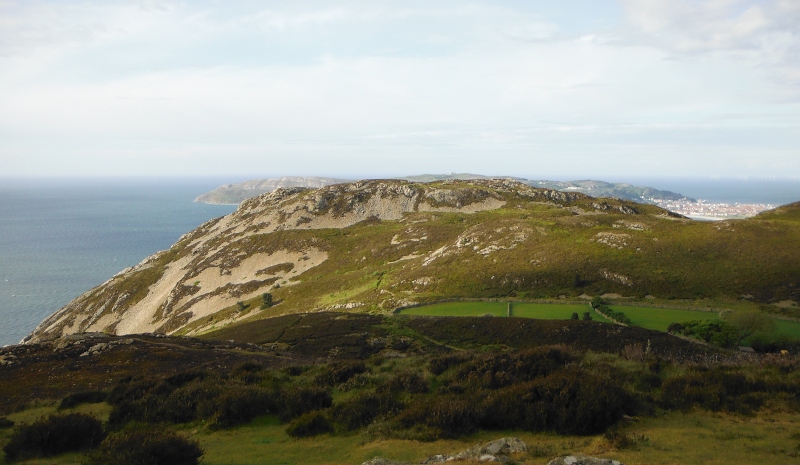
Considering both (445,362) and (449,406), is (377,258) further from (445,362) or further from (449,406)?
(449,406)

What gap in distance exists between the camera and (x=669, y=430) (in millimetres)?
10867

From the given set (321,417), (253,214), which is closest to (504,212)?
(253,214)

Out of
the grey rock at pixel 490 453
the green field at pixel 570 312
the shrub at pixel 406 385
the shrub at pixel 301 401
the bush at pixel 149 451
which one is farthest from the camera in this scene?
the green field at pixel 570 312

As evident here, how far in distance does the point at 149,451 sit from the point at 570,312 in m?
36.5

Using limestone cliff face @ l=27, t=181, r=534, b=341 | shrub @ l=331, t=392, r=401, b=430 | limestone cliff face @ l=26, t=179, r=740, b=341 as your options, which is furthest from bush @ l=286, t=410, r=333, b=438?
limestone cliff face @ l=27, t=181, r=534, b=341

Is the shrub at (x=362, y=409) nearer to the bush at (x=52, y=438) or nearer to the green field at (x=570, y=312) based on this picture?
the bush at (x=52, y=438)

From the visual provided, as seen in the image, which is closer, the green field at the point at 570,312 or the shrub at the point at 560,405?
the shrub at the point at 560,405

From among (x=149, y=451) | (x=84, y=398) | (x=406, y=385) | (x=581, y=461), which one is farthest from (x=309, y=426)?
(x=84, y=398)

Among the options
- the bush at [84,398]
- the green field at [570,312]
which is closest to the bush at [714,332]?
the green field at [570,312]

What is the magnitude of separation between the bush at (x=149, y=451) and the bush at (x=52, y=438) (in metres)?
2.25

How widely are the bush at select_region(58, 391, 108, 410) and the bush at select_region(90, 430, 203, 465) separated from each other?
8017mm

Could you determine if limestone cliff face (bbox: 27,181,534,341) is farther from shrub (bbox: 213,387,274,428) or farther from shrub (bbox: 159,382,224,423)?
shrub (bbox: 213,387,274,428)

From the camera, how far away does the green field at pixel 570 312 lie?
3350cm

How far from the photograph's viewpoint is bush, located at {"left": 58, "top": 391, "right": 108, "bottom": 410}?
16406 mm
